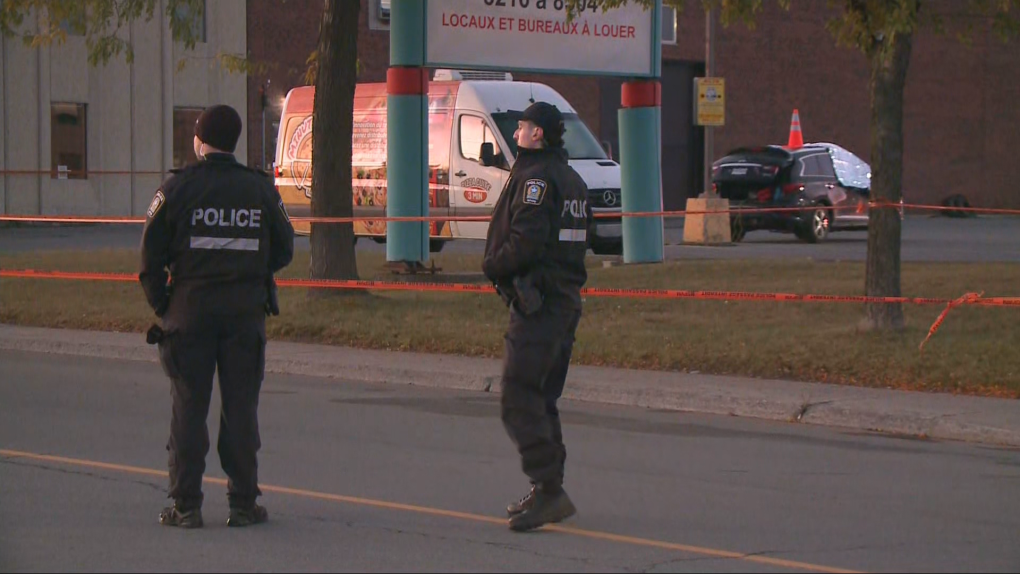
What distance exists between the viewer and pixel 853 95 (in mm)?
49438

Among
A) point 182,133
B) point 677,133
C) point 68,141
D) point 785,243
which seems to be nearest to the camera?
point 785,243

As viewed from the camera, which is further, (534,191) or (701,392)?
(701,392)

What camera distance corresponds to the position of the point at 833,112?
4906 centimetres

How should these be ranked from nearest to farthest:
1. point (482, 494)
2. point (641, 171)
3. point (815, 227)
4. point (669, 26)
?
point (482, 494)
point (641, 171)
point (815, 227)
point (669, 26)

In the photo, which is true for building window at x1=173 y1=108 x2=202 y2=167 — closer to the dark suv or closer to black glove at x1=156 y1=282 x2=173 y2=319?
the dark suv

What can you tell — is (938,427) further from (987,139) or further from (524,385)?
(987,139)

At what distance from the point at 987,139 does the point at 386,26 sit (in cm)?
3528

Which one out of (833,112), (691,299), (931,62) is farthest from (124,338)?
(931,62)

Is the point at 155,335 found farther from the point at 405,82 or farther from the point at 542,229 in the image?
the point at 405,82

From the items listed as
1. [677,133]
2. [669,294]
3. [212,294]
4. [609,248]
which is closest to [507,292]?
[212,294]

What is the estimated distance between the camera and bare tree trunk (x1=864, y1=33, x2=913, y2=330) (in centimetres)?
1308

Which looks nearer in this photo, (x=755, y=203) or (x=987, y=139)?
(x=755, y=203)

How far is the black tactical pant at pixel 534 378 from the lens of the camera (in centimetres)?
686

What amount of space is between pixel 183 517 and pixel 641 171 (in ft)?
47.0
